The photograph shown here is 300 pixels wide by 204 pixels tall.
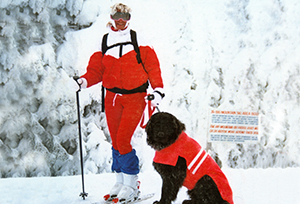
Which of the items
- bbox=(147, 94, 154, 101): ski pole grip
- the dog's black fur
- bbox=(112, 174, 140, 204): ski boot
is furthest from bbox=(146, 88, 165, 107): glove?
bbox=(112, 174, 140, 204): ski boot

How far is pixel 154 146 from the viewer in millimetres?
1631

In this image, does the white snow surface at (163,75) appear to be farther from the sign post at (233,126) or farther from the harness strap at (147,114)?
the harness strap at (147,114)

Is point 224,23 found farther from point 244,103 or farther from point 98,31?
point 98,31

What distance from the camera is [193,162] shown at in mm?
1536

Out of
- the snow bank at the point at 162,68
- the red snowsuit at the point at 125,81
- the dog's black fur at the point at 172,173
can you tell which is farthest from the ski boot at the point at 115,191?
the dog's black fur at the point at 172,173

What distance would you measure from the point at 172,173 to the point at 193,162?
5.6 inches

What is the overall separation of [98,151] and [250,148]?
1492mm

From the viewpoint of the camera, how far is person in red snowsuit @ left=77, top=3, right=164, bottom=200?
78.2 inches

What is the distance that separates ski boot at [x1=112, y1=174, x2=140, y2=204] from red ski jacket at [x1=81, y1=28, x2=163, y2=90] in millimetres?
704

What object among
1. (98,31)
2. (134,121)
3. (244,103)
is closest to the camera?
(134,121)

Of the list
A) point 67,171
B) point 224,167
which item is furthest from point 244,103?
point 67,171

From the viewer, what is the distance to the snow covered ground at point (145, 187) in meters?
2.10

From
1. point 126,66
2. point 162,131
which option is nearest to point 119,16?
point 126,66

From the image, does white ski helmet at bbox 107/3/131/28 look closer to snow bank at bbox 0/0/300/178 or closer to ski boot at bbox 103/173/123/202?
snow bank at bbox 0/0/300/178
